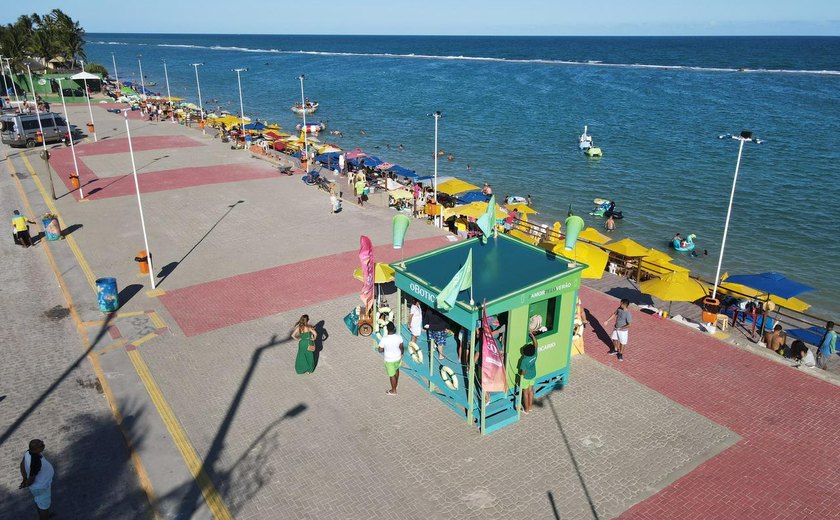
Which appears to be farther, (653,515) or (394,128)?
(394,128)

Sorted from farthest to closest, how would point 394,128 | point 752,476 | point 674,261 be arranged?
point 394,128 → point 674,261 → point 752,476

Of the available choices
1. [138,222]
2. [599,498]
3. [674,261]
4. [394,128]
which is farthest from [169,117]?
[599,498]

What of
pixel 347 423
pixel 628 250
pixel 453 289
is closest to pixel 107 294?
pixel 347 423

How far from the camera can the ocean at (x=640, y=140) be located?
3141 centimetres

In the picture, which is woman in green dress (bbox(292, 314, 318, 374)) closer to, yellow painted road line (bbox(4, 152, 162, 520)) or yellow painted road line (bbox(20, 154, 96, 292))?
yellow painted road line (bbox(4, 152, 162, 520))

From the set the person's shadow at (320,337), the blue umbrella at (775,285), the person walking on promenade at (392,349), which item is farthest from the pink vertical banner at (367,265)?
the blue umbrella at (775,285)

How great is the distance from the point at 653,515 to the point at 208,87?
11181 cm

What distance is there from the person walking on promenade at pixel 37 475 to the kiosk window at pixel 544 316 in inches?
343

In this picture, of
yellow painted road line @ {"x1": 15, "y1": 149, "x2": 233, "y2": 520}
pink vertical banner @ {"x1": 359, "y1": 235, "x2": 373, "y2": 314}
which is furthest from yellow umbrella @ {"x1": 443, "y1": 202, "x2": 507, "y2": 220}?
yellow painted road line @ {"x1": 15, "y1": 149, "x2": 233, "y2": 520}

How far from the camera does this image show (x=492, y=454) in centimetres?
1051

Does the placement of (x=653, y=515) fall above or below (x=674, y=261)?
above

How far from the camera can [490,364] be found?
409 inches

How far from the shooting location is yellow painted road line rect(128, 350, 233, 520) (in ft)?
30.6

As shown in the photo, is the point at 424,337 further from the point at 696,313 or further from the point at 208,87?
the point at 208,87
